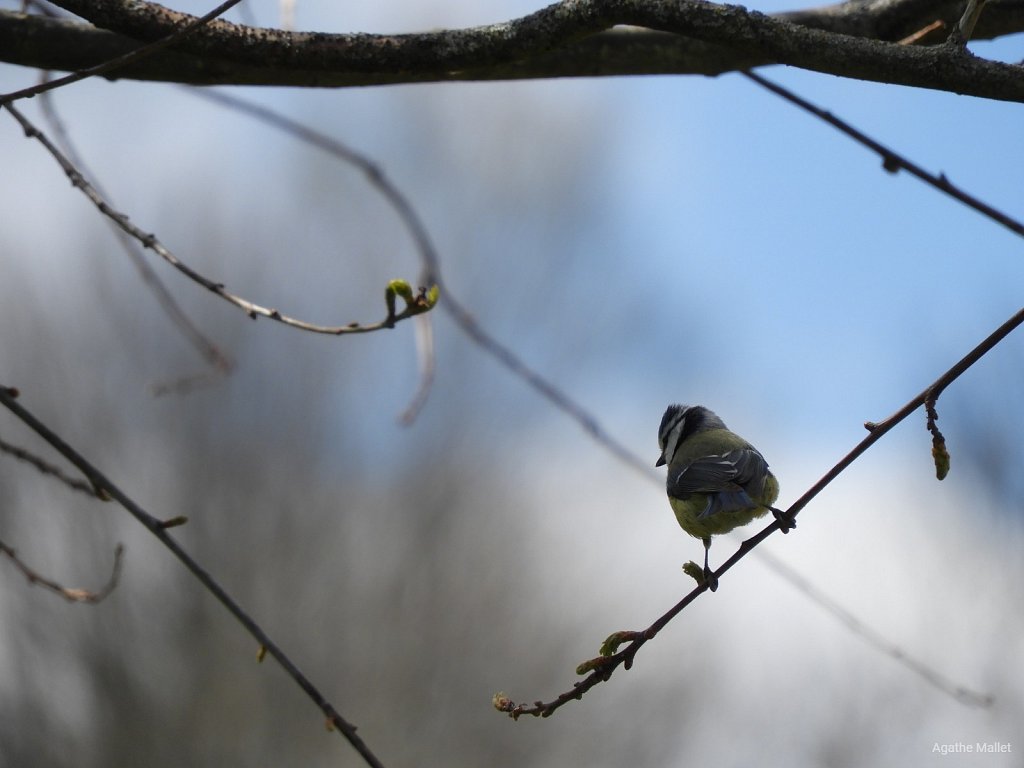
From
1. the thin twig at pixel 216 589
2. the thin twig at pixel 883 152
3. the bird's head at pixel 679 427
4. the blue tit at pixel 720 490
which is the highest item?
the thin twig at pixel 883 152

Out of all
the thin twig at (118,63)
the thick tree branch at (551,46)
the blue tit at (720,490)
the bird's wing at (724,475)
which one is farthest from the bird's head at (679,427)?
the thin twig at (118,63)

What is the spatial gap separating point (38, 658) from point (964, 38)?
943 cm

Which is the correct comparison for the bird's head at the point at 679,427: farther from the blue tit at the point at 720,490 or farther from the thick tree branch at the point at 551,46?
the thick tree branch at the point at 551,46

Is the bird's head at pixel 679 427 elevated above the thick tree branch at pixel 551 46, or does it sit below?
below

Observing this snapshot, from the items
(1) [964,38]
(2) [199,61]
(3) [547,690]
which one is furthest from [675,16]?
(3) [547,690]

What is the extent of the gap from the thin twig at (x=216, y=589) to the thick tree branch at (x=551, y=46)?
0.63m

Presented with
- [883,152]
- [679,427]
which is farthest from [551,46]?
[679,427]

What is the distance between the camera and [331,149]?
2084mm

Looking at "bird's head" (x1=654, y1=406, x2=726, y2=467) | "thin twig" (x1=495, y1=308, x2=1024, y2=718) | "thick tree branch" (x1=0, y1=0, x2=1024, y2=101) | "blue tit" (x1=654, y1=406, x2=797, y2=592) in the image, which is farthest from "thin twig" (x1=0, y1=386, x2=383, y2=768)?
"bird's head" (x1=654, y1=406, x2=726, y2=467)

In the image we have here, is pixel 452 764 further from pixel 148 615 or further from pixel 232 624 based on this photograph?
pixel 148 615

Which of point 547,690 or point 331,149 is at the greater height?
point 331,149

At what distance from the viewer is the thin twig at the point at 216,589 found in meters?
1.21

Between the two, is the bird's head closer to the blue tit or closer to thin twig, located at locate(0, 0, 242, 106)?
the blue tit

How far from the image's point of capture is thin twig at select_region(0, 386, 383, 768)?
1209mm
